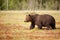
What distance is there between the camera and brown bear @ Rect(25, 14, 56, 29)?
3350 mm

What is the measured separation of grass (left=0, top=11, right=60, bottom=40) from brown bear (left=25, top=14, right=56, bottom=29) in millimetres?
39

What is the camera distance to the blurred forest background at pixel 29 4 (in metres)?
3.39

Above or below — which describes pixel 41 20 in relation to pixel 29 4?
below

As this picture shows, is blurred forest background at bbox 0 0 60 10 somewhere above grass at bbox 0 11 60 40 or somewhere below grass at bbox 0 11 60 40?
above

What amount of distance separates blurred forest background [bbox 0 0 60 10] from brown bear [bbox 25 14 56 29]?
0.08 meters

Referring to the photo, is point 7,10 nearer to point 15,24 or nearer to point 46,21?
point 15,24

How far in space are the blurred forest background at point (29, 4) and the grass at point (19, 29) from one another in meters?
0.05

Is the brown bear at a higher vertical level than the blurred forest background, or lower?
lower

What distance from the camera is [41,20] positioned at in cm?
339

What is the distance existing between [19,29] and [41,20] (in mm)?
244

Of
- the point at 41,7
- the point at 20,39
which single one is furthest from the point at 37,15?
the point at 20,39

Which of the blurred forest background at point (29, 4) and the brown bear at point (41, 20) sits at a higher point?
the blurred forest background at point (29, 4)

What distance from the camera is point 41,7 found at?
340 cm

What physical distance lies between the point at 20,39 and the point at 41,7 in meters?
0.40
